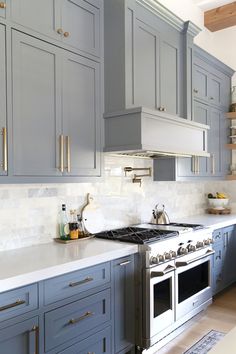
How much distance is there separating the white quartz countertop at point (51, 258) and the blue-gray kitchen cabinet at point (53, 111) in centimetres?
52

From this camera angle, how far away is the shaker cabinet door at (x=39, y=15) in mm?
2031

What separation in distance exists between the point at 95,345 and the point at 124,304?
368 mm

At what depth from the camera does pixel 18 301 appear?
170 cm

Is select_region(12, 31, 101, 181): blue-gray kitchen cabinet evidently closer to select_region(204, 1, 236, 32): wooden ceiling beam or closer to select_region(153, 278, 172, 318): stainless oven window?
select_region(153, 278, 172, 318): stainless oven window

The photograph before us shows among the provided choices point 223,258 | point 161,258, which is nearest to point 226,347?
point 161,258

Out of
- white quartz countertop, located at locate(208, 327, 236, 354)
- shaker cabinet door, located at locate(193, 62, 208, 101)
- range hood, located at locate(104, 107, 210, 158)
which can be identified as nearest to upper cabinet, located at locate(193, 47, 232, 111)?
shaker cabinet door, located at locate(193, 62, 208, 101)

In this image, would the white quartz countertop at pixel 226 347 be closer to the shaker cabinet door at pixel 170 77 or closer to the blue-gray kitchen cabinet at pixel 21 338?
the blue-gray kitchen cabinet at pixel 21 338

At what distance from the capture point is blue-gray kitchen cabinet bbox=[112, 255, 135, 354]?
238 cm

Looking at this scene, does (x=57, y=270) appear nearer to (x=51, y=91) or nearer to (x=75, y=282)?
(x=75, y=282)

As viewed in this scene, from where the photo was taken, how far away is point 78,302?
6.73 ft

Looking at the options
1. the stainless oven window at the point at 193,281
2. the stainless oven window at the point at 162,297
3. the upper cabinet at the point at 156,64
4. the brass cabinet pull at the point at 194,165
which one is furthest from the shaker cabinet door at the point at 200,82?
the stainless oven window at the point at 162,297

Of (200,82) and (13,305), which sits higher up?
(200,82)

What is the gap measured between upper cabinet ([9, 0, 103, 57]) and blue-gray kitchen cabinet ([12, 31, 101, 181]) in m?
0.08

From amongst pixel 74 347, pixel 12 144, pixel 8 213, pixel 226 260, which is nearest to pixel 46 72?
pixel 12 144
